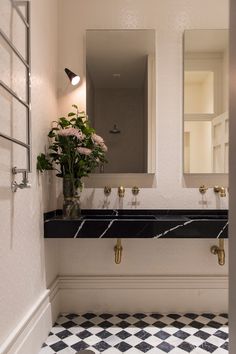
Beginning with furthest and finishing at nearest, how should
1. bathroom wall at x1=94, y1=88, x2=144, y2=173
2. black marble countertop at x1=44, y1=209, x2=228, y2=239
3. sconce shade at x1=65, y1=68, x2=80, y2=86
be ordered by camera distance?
bathroom wall at x1=94, y1=88, x2=144, y2=173, sconce shade at x1=65, y1=68, x2=80, y2=86, black marble countertop at x1=44, y1=209, x2=228, y2=239

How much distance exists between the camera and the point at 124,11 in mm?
2219

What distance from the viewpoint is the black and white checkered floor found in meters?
1.68

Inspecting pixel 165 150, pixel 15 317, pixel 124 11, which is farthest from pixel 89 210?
pixel 124 11

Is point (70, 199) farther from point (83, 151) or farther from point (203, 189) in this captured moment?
point (203, 189)

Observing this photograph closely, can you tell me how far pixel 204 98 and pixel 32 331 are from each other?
76.4 inches

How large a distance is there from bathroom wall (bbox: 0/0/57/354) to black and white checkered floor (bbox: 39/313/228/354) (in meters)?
0.17

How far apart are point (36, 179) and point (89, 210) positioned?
2.00 feet

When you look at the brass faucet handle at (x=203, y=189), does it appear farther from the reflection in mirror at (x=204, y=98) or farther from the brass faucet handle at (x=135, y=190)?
the brass faucet handle at (x=135, y=190)

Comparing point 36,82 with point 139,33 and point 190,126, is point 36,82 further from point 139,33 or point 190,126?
point 190,126

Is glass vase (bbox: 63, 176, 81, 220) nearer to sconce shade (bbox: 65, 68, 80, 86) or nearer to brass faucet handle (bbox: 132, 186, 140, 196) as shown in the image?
brass faucet handle (bbox: 132, 186, 140, 196)

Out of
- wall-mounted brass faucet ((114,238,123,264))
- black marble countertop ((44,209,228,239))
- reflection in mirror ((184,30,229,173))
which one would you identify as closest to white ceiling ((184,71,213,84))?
reflection in mirror ((184,30,229,173))

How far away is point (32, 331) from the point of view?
5.10 ft

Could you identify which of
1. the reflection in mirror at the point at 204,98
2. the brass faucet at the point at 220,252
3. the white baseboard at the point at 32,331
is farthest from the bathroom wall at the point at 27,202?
the brass faucet at the point at 220,252

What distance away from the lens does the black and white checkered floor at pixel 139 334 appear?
5.52 ft
